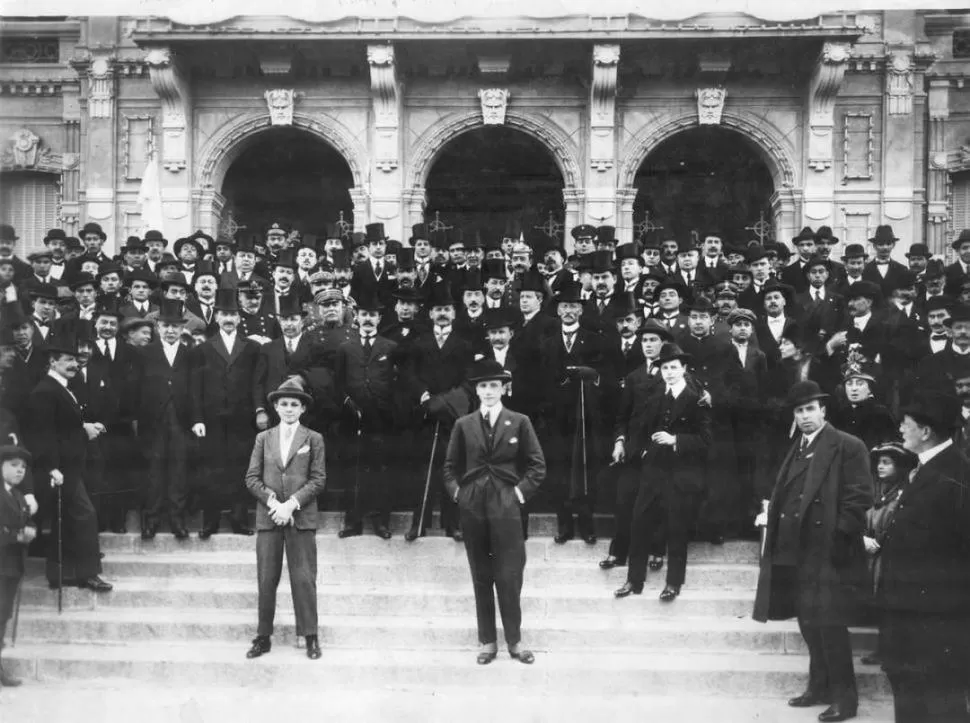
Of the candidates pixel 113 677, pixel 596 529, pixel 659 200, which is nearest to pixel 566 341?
pixel 596 529

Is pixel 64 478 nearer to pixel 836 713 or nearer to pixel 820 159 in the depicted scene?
pixel 836 713

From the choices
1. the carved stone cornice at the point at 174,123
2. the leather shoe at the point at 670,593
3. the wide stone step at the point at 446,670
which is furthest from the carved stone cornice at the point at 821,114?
the wide stone step at the point at 446,670

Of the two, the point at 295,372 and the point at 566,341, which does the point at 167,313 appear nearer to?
the point at 295,372

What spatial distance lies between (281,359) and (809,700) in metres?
4.97

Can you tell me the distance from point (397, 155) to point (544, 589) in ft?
28.1

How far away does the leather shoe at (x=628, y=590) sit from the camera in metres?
7.89

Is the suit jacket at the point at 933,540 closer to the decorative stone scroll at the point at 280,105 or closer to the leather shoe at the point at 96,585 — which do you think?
the leather shoe at the point at 96,585

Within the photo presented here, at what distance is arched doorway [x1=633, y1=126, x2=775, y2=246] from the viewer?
15.7 meters

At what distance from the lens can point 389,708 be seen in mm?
6773

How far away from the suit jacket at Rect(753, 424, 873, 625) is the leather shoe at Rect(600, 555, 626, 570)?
1710mm

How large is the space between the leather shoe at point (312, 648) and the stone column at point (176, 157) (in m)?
9.01

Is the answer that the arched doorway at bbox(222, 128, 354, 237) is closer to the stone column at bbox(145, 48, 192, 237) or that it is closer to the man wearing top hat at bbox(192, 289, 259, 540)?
the stone column at bbox(145, 48, 192, 237)

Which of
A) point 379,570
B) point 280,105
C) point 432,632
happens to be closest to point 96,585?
point 379,570

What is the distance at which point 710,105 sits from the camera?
15008 millimetres
